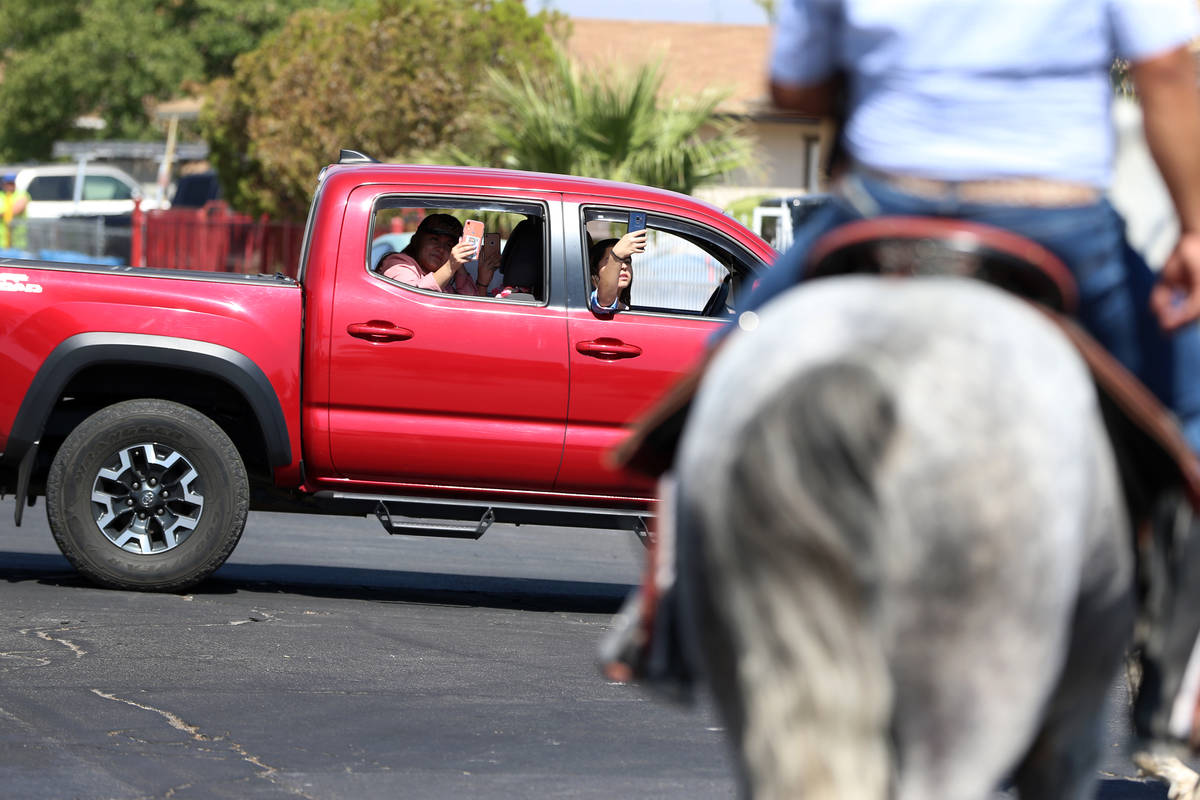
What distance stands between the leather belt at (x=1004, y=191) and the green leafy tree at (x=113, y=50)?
164 feet

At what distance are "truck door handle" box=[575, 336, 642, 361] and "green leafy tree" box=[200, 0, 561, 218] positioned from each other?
18.5 metres

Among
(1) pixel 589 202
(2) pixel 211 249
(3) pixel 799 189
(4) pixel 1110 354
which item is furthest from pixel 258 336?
(3) pixel 799 189

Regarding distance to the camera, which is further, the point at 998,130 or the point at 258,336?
the point at 258,336

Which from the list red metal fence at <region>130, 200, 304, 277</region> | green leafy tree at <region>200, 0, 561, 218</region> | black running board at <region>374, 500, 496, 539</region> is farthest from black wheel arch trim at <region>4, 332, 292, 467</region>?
red metal fence at <region>130, 200, 304, 277</region>

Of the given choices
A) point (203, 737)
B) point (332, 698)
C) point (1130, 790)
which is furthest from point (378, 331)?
point (1130, 790)

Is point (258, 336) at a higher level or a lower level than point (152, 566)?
higher

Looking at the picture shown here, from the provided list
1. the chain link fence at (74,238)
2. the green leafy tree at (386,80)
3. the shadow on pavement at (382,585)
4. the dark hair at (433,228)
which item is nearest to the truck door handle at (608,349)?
the dark hair at (433,228)

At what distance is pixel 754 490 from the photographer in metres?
2.04

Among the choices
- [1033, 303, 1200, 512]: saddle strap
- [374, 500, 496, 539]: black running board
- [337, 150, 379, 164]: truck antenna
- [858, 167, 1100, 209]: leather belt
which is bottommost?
[374, 500, 496, 539]: black running board

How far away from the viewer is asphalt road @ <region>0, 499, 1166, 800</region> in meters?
5.06

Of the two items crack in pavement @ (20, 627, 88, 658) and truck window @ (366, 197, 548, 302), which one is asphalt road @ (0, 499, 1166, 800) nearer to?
crack in pavement @ (20, 627, 88, 658)

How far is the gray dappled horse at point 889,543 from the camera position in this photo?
6.57 feet

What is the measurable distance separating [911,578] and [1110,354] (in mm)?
796

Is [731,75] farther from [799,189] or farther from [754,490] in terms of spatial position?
[754,490]
